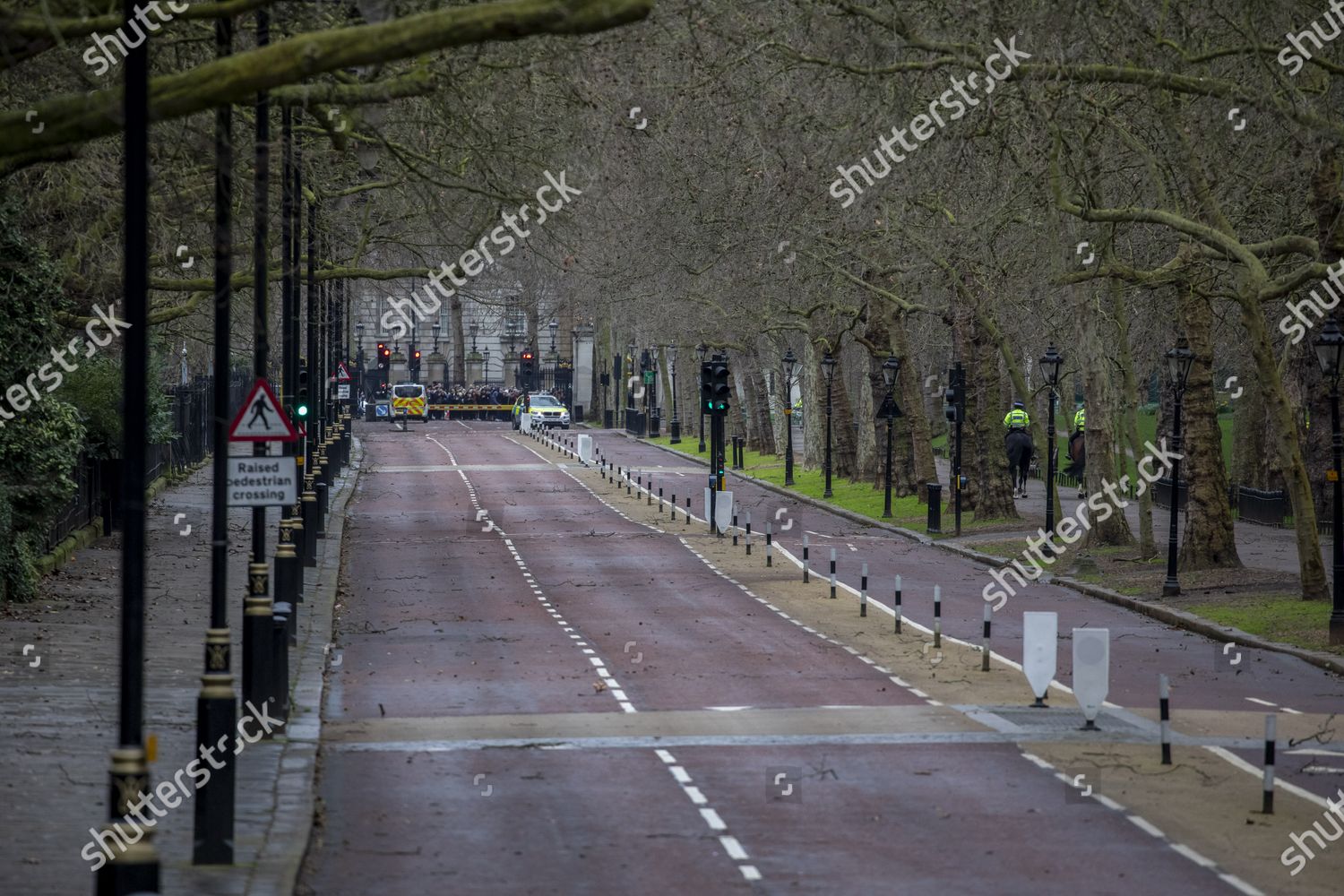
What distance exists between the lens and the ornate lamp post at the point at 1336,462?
982 inches

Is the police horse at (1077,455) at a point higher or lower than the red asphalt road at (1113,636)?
higher

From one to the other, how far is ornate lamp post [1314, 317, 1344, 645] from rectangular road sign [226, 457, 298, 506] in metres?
13.8

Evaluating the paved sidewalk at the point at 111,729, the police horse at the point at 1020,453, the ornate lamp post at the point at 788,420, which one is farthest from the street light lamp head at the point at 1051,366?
the ornate lamp post at the point at 788,420

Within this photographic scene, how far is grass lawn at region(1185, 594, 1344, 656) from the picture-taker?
25.6 metres

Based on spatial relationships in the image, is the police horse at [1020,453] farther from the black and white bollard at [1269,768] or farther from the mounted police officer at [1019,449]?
the black and white bollard at [1269,768]

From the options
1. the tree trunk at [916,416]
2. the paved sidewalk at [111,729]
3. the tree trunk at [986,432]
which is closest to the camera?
the paved sidewalk at [111,729]

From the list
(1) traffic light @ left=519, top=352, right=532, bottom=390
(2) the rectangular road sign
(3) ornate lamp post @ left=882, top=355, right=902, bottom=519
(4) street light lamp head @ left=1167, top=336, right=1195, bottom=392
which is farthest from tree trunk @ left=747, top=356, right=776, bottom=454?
(2) the rectangular road sign

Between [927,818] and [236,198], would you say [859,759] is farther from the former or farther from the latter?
[236,198]

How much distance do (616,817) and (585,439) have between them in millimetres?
58076

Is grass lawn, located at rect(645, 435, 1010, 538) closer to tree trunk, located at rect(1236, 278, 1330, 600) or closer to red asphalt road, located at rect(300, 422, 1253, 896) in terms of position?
tree trunk, located at rect(1236, 278, 1330, 600)

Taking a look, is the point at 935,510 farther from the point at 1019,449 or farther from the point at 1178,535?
the point at 1019,449

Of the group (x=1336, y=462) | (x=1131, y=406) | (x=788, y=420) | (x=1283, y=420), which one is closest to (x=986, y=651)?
(x=1336, y=462)

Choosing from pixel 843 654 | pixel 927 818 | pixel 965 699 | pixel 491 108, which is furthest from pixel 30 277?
pixel 927 818

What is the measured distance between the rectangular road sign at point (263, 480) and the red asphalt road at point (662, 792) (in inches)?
89.0
